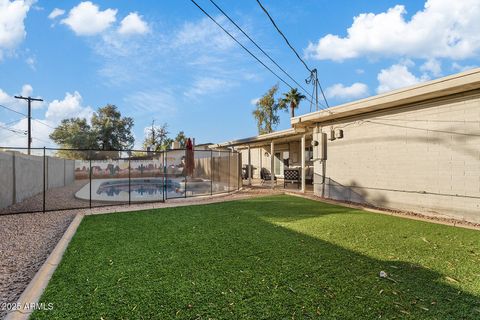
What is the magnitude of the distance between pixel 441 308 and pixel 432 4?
889cm

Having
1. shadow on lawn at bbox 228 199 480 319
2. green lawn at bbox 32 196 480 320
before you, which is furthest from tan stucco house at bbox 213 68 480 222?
shadow on lawn at bbox 228 199 480 319

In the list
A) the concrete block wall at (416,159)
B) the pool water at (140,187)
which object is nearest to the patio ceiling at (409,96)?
the concrete block wall at (416,159)

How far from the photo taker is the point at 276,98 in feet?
90.6

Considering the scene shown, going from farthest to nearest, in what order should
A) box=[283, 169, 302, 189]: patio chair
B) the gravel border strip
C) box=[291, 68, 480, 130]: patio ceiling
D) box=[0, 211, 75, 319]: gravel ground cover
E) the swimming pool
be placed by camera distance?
1. box=[283, 169, 302, 189]: patio chair
2. the swimming pool
3. the gravel border strip
4. box=[291, 68, 480, 130]: patio ceiling
5. box=[0, 211, 75, 319]: gravel ground cover

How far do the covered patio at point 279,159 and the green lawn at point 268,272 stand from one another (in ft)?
24.4

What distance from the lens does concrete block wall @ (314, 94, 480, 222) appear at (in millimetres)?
6113

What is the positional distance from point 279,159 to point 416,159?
11164 mm

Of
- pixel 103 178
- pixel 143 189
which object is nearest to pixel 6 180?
pixel 103 178

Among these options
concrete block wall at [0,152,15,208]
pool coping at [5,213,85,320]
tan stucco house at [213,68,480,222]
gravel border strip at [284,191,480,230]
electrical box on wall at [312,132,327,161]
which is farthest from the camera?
electrical box on wall at [312,132,327,161]

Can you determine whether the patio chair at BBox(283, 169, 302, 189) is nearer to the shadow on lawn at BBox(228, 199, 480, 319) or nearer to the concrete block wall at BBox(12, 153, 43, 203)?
the shadow on lawn at BBox(228, 199, 480, 319)

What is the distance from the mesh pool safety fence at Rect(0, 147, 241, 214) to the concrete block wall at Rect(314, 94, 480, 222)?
5.64 metres

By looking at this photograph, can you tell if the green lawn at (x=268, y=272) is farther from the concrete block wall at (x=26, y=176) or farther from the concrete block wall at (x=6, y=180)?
the concrete block wall at (x=26, y=176)

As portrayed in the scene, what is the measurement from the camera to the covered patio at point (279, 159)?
1331 cm

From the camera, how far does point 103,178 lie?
14.1 m
